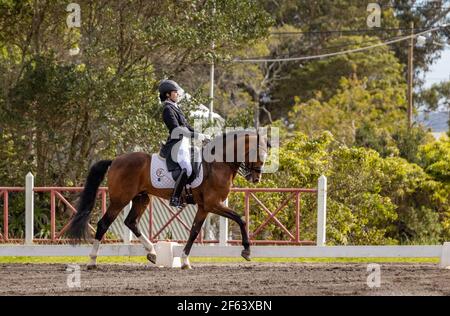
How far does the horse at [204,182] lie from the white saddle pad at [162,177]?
0.07 m

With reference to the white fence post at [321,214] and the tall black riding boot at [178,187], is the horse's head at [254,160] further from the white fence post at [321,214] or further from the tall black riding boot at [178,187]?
the white fence post at [321,214]

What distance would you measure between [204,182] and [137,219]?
1.46 m

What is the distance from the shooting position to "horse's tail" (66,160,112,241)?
15172mm

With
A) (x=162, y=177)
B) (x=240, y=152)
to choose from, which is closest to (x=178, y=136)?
(x=162, y=177)

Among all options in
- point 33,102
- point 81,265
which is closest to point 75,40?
point 33,102

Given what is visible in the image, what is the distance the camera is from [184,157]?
14.9 meters

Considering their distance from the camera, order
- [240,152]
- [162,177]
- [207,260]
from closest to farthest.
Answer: [240,152]
[162,177]
[207,260]

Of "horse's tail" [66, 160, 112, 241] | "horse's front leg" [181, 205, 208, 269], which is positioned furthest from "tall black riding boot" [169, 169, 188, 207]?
"horse's tail" [66, 160, 112, 241]

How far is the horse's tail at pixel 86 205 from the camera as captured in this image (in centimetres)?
1517

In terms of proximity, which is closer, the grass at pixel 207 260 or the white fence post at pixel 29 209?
the grass at pixel 207 260

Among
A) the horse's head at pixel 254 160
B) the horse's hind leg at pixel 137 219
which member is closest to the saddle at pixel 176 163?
the horse's head at pixel 254 160

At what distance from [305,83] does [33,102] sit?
32626 millimetres

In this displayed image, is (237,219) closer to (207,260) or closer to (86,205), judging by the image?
(86,205)
